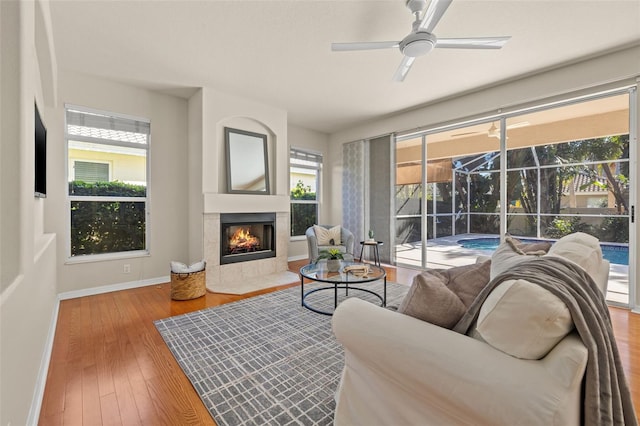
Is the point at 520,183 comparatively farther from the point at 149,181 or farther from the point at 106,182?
the point at 106,182

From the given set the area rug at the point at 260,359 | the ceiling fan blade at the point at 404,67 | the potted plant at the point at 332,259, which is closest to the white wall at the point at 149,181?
the area rug at the point at 260,359

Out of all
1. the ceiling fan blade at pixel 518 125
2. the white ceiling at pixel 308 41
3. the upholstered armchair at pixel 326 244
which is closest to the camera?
the white ceiling at pixel 308 41

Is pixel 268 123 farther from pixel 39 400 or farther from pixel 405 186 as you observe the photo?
pixel 39 400

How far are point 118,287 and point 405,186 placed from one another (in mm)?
4793

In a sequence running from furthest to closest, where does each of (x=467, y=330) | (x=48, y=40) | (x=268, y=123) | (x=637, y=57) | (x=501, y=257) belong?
1. (x=268, y=123)
2. (x=637, y=57)
3. (x=48, y=40)
4. (x=501, y=257)
5. (x=467, y=330)

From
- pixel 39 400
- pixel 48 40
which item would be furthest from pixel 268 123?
pixel 39 400

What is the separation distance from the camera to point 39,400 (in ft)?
5.28

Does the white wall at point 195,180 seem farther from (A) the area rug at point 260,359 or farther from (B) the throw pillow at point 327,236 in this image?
(B) the throw pillow at point 327,236

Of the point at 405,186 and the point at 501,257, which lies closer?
the point at 501,257

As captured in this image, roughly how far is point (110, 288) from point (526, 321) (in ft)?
14.7

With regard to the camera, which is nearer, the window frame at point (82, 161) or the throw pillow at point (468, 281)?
the throw pillow at point (468, 281)

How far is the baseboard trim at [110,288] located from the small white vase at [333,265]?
2627mm

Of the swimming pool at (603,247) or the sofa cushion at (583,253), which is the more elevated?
the sofa cushion at (583,253)

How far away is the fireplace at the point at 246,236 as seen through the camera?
13.6ft
